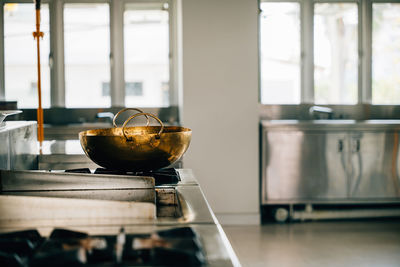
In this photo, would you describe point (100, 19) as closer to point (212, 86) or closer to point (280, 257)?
point (212, 86)

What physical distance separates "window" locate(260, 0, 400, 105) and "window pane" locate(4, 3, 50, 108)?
2.47 m

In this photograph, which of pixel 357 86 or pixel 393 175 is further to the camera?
pixel 357 86

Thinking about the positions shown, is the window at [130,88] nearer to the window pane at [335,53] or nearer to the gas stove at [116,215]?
the window pane at [335,53]

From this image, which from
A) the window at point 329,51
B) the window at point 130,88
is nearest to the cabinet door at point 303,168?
the window at point 329,51

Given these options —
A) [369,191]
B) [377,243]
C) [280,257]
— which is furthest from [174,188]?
[369,191]

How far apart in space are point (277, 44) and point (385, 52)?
4.15 feet

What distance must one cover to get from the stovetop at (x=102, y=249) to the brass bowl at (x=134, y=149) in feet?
1.52

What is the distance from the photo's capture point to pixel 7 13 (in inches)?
207

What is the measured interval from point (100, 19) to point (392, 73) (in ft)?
11.3

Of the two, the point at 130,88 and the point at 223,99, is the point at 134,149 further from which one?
the point at 130,88

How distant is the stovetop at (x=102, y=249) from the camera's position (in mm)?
702

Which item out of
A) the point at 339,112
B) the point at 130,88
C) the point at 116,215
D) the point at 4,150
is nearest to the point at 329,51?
the point at 339,112

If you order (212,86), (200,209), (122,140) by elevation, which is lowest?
(200,209)

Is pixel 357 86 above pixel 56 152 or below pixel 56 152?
above
